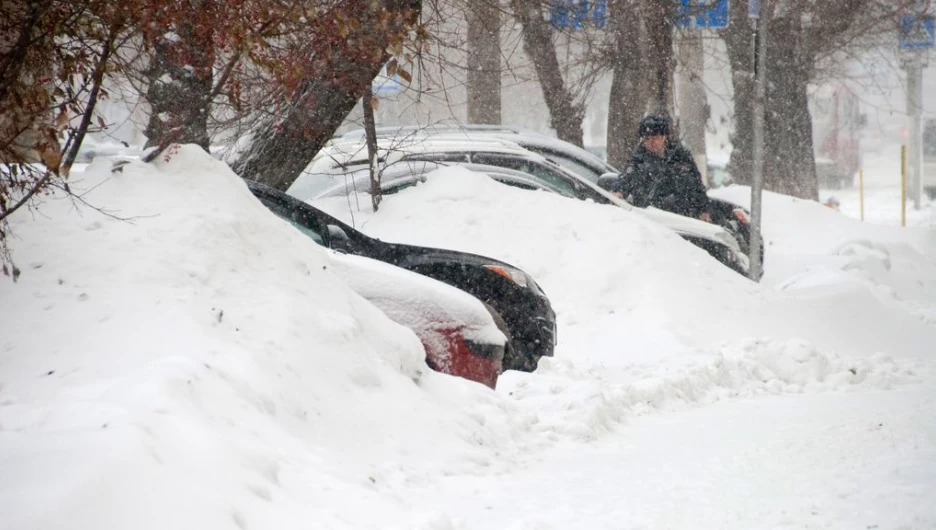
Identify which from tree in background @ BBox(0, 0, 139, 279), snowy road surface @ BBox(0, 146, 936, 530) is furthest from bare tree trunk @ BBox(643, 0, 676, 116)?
tree in background @ BBox(0, 0, 139, 279)

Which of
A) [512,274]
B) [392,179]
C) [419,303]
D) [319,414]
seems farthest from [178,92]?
[319,414]

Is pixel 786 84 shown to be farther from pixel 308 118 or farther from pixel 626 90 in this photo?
pixel 308 118

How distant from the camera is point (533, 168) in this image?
13.2m

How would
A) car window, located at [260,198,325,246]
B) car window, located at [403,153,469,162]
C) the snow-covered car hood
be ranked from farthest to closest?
car window, located at [403,153,469,162] → car window, located at [260,198,325,246] → the snow-covered car hood

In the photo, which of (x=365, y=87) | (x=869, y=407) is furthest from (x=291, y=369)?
(x=365, y=87)

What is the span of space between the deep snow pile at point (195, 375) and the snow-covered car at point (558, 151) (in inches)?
304

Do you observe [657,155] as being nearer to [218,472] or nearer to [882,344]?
[882,344]

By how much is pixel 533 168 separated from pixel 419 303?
6.80 metres

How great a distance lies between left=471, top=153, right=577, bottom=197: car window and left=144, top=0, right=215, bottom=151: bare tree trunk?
459 cm

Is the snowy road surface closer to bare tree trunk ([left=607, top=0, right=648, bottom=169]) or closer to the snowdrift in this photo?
the snowdrift

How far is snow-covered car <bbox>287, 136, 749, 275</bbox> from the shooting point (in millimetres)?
12461

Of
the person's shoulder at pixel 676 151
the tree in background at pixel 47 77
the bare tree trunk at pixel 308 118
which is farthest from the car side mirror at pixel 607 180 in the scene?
the tree in background at pixel 47 77

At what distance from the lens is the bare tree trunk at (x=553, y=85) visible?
16844 millimetres

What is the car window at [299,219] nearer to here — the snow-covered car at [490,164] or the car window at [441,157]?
the snow-covered car at [490,164]
